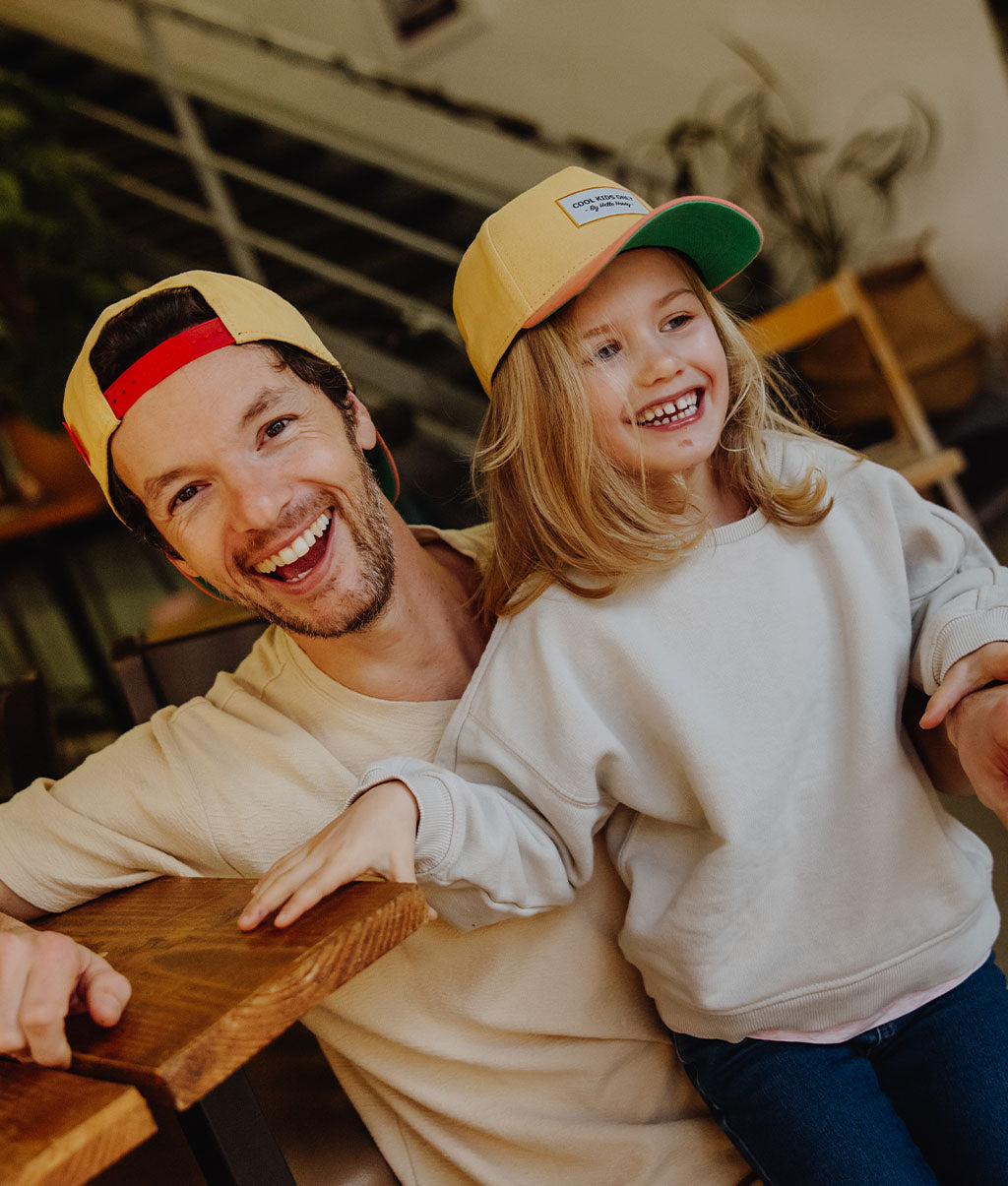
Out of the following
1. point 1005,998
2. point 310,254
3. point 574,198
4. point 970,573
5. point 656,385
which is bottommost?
point 1005,998

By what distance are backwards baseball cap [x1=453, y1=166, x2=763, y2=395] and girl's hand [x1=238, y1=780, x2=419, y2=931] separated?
541 millimetres

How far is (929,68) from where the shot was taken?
396 cm

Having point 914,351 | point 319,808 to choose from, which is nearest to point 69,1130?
point 319,808

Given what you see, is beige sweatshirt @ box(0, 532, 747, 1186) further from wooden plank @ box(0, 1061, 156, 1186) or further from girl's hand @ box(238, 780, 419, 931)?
wooden plank @ box(0, 1061, 156, 1186)

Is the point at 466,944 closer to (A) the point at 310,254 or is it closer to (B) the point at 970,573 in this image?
(B) the point at 970,573

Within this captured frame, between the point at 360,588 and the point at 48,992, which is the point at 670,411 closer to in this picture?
the point at 360,588

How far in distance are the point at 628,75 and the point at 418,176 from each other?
41.1 inches

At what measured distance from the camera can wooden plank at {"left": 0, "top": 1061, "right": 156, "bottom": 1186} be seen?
560 millimetres

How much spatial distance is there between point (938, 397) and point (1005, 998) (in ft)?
11.0

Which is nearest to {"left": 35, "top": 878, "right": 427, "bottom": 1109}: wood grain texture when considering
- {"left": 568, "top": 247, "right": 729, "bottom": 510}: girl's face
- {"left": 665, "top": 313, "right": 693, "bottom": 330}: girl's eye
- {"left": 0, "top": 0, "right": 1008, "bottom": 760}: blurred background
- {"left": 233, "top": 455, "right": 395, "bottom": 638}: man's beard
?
{"left": 233, "top": 455, "right": 395, "bottom": 638}: man's beard

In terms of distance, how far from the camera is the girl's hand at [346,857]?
2.52 ft

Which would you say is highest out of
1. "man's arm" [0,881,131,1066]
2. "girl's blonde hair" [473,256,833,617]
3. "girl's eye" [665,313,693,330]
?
"girl's eye" [665,313,693,330]

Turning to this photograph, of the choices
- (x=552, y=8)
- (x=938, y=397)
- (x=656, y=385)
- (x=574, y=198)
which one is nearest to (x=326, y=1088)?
(x=656, y=385)

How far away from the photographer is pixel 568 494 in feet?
3.87
